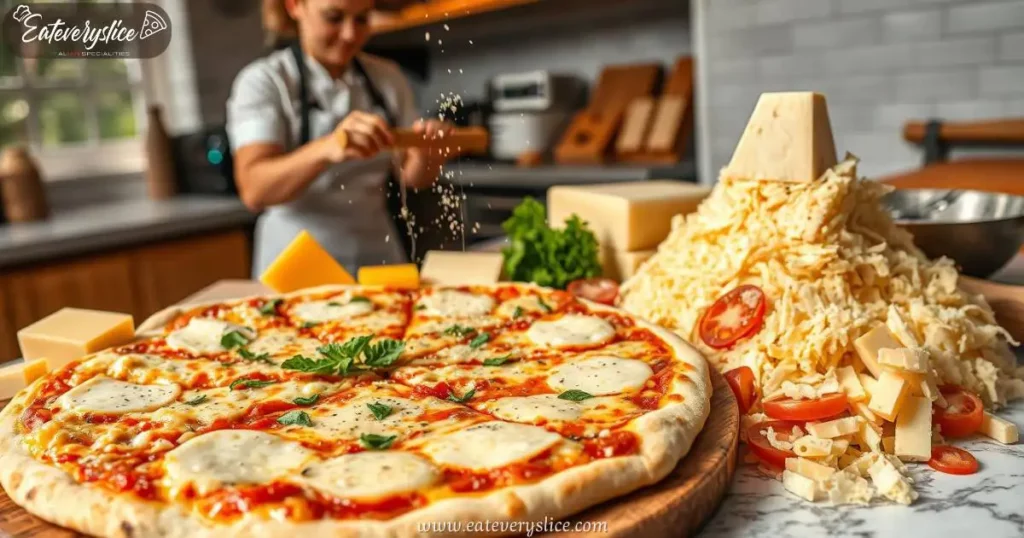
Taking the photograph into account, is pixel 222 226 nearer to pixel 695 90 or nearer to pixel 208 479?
pixel 695 90

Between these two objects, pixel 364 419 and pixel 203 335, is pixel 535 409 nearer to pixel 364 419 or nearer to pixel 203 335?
pixel 364 419

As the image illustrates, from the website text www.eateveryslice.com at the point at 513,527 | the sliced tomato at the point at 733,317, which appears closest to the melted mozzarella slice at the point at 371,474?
the website text www.eateveryslice.com at the point at 513,527

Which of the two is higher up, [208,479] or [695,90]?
[695,90]

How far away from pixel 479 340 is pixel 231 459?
82 centimetres

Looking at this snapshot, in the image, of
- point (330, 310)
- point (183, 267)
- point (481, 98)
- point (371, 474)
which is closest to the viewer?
point (371, 474)

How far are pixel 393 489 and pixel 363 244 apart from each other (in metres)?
2.55

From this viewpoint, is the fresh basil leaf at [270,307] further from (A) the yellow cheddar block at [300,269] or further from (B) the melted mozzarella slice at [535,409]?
(B) the melted mozzarella slice at [535,409]

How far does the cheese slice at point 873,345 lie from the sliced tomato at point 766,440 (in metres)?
0.20

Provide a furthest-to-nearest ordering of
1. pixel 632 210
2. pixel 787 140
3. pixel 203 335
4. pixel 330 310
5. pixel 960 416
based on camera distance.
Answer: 1. pixel 632 210
2. pixel 330 310
3. pixel 203 335
4. pixel 787 140
5. pixel 960 416

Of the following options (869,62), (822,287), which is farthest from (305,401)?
(869,62)

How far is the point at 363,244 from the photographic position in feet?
12.4

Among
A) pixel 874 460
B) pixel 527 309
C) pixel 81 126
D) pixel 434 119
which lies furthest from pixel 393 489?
pixel 81 126

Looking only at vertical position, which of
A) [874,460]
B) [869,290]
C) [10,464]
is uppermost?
[869,290]

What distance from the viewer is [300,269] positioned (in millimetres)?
2689
